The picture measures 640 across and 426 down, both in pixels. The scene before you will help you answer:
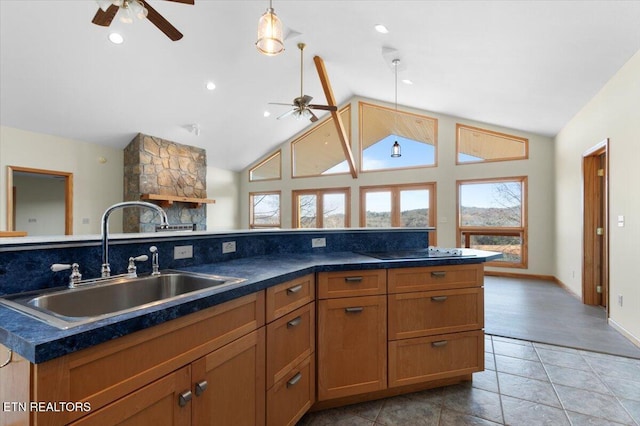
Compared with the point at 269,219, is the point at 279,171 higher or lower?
higher

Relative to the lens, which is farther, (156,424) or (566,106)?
(566,106)

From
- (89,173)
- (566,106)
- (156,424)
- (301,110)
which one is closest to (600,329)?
(566,106)

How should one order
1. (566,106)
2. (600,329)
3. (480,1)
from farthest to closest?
(566,106) → (600,329) → (480,1)

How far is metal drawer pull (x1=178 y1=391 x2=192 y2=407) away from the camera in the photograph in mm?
968

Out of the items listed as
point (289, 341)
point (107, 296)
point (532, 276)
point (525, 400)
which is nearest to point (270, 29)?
point (107, 296)

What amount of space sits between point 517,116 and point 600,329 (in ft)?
11.0

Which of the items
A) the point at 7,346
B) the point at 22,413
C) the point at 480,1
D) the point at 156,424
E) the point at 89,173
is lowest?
the point at 156,424

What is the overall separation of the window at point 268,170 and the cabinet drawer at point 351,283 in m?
6.46

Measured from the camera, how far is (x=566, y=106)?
4.04 m

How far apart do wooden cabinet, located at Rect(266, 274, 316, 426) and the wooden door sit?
0.23 ft

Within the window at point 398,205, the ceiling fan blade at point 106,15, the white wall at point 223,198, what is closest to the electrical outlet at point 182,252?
the ceiling fan blade at point 106,15

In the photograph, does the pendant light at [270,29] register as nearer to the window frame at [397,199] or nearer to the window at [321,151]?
the window frame at [397,199]

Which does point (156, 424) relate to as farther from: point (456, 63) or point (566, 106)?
point (566, 106)

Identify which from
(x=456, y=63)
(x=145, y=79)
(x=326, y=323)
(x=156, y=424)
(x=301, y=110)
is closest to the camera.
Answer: (x=156, y=424)
